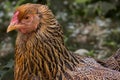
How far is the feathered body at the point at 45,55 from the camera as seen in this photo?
5.47 meters

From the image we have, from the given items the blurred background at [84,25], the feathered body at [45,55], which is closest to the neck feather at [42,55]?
the feathered body at [45,55]

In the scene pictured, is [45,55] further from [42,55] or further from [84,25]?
[84,25]

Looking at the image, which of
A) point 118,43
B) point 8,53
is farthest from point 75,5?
point 8,53

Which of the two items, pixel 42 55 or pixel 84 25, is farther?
pixel 84 25

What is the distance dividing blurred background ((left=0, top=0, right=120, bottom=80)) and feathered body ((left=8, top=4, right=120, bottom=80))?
1.76 meters

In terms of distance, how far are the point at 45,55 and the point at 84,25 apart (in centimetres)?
537

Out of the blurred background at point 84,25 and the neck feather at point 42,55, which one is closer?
the neck feather at point 42,55

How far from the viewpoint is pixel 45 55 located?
5.57 m

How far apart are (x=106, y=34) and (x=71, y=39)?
1.09 meters

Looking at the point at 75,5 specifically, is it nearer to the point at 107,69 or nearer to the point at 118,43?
the point at 118,43

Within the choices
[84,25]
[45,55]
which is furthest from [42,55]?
[84,25]

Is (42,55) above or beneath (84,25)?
above

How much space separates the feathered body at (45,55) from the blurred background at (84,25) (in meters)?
1.76

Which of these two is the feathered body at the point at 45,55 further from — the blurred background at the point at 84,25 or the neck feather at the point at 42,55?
the blurred background at the point at 84,25
